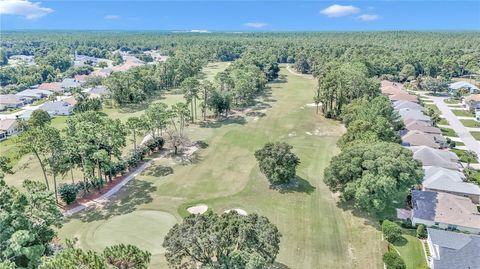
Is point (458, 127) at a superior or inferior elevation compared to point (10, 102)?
inferior

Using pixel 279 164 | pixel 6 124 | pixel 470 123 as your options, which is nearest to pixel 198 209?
pixel 279 164

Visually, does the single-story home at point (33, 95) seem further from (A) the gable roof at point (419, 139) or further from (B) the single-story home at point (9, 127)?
(A) the gable roof at point (419, 139)

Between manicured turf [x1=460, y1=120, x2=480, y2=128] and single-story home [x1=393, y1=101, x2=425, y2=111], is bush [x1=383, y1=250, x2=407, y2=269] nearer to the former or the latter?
single-story home [x1=393, y1=101, x2=425, y2=111]

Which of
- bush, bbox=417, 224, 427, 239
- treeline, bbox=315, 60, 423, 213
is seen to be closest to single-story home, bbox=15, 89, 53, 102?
treeline, bbox=315, 60, 423, 213

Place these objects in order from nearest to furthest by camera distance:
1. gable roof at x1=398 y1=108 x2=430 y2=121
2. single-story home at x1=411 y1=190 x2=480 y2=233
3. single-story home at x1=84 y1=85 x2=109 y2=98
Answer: single-story home at x1=411 y1=190 x2=480 y2=233 → gable roof at x1=398 y1=108 x2=430 y2=121 → single-story home at x1=84 y1=85 x2=109 y2=98

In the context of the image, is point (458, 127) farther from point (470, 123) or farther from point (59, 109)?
point (59, 109)
